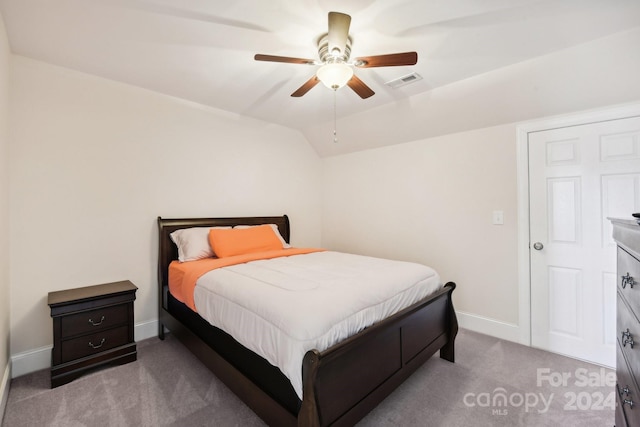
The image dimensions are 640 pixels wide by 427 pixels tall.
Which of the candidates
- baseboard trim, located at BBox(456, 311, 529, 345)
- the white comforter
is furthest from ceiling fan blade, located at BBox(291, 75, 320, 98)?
baseboard trim, located at BBox(456, 311, 529, 345)

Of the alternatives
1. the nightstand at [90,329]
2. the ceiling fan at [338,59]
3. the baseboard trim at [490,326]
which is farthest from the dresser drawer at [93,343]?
the baseboard trim at [490,326]

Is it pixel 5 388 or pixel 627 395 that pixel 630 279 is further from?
pixel 5 388

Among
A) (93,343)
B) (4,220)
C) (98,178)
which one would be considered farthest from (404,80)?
(93,343)

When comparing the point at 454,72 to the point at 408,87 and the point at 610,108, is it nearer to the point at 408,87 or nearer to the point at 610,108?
the point at 408,87

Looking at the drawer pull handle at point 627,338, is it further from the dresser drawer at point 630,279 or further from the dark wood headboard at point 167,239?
the dark wood headboard at point 167,239

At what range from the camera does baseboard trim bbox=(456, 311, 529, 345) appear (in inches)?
108

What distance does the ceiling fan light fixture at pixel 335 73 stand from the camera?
181cm

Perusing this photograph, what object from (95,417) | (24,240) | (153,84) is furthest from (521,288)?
(24,240)

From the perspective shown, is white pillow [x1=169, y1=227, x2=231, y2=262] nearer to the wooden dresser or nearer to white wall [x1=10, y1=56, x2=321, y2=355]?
Answer: white wall [x1=10, y1=56, x2=321, y2=355]

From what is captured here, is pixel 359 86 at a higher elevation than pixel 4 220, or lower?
higher

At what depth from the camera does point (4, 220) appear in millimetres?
2000

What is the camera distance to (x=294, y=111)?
344 cm

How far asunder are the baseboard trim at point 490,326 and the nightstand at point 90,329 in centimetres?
320

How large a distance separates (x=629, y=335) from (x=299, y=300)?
1391 mm
